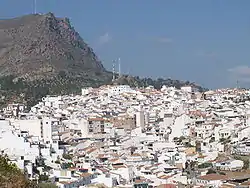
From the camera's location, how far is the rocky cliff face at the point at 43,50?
99000 mm

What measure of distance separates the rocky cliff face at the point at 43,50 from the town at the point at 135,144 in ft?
116

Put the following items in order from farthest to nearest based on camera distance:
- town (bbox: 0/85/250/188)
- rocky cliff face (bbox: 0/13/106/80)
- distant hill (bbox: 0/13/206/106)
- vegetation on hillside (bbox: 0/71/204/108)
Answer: rocky cliff face (bbox: 0/13/106/80)
distant hill (bbox: 0/13/206/106)
vegetation on hillside (bbox: 0/71/204/108)
town (bbox: 0/85/250/188)

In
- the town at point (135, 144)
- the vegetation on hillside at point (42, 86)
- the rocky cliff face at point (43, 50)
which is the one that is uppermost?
the rocky cliff face at point (43, 50)

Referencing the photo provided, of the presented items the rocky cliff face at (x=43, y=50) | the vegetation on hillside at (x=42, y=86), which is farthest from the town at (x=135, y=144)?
the rocky cliff face at (x=43, y=50)

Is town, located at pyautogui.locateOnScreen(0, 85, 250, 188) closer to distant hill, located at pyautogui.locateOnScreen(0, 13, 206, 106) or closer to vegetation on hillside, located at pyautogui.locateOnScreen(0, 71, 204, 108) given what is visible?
vegetation on hillside, located at pyautogui.locateOnScreen(0, 71, 204, 108)

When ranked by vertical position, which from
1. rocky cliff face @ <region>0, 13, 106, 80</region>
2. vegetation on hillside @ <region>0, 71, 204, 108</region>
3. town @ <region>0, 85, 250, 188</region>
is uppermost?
rocky cliff face @ <region>0, 13, 106, 80</region>

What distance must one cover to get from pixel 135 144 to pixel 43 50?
68.7 metres

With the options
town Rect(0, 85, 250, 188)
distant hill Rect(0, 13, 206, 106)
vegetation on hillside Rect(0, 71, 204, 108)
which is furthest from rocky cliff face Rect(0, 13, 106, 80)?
town Rect(0, 85, 250, 188)

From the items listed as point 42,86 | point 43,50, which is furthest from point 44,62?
point 42,86

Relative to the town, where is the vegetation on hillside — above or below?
above

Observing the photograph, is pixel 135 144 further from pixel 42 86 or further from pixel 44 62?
pixel 44 62

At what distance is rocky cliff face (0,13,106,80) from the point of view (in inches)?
3898

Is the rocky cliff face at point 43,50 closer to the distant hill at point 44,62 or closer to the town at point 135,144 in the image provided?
the distant hill at point 44,62

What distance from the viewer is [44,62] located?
10069 cm
